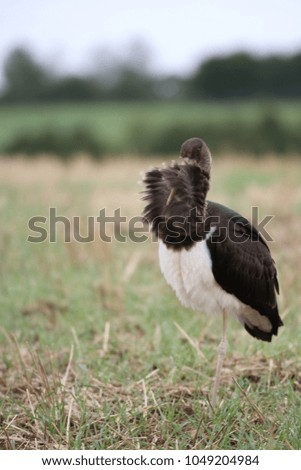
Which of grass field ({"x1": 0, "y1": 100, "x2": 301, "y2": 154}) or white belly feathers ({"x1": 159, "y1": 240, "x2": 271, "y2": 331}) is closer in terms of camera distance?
white belly feathers ({"x1": 159, "y1": 240, "x2": 271, "y2": 331})

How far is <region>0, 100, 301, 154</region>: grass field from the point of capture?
18.7m

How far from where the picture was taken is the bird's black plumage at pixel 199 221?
10.5ft

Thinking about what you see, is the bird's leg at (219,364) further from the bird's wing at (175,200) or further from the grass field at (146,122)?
the grass field at (146,122)

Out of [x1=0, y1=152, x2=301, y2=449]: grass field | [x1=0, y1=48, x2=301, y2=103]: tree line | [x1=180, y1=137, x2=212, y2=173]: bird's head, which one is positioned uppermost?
[x1=0, y1=48, x2=301, y2=103]: tree line

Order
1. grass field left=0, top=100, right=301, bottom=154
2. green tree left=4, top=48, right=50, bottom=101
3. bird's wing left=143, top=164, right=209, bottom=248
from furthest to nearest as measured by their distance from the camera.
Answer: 1. grass field left=0, top=100, right=301, bottom=154
2. green tree left=4, top=48, right=50, bottom=101
3. bird's wing left=143, top=164, right=209, bottom=248

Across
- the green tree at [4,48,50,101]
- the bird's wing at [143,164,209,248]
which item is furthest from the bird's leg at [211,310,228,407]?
the green tree at [4,48,50,101]

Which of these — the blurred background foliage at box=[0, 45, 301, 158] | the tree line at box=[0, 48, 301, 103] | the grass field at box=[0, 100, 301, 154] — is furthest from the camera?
the grass field at box=[0, 100, 301, 154]

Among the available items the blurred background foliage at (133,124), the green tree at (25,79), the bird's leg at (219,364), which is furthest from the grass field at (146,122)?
the bird's leg at (219,364)

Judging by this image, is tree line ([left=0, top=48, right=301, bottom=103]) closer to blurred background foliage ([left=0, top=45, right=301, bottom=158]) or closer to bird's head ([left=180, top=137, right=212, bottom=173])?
blurred background foliage ([left=0, top=45, right=301, bottom=158])

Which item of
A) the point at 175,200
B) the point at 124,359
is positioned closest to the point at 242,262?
the point at 175,200

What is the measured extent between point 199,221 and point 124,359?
165 cm

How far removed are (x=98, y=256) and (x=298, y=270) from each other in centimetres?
207

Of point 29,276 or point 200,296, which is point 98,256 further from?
point 200,296

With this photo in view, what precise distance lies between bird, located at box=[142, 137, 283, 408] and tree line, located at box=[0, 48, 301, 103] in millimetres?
4712
